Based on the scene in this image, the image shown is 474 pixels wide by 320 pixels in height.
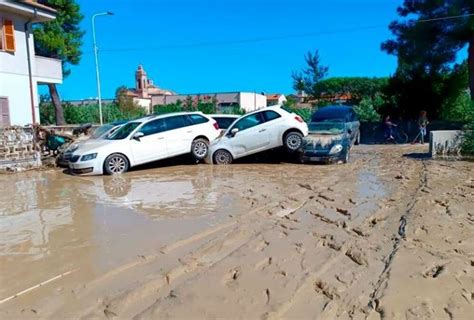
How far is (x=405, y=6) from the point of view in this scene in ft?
72.3

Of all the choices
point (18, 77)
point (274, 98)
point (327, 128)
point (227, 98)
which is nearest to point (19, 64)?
point (18, 77)

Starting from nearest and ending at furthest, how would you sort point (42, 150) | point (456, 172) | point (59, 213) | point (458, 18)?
point (59, 213) < point (456, 172) < point (42, 150) < point (458, 18)

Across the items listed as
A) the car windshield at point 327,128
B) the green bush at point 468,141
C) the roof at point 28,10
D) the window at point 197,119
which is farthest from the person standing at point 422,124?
the roof at point 28,10

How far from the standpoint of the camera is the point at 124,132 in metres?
13.4

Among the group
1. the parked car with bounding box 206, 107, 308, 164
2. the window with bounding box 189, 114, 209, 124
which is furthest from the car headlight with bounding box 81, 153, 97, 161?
the parked car with bounding box 206, 107, 308, 164

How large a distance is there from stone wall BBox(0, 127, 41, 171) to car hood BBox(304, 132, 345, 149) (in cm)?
879

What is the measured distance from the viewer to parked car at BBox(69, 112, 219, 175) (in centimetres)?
1256

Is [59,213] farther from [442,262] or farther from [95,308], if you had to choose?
[442,262]

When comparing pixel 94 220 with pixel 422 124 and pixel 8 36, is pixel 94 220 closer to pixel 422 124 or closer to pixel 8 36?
pixel 8 36

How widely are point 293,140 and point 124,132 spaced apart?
5.17 m

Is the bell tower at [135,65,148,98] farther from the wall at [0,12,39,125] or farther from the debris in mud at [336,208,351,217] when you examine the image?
the debris in mud at [336,208,351,217]

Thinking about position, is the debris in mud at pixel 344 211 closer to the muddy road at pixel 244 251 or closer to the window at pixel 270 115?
the muddy road at pixel 244 251

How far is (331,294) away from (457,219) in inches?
133

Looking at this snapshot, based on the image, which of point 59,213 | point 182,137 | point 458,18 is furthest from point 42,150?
point 458,18
